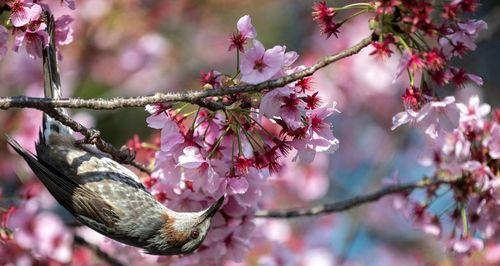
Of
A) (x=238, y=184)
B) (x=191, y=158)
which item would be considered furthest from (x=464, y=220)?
(x=191, y=158)

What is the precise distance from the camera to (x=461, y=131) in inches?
141

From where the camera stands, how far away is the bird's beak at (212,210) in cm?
330

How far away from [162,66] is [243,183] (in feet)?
19.3

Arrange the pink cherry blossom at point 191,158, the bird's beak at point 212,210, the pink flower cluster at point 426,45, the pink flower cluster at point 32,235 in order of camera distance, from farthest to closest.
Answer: the pink flower cluster at point 32,235
the bird's beak at point 212,210
the pink cherry blossom at point 191,158
the pink flower cluster at point 426,45

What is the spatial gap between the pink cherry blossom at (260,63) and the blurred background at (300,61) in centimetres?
266

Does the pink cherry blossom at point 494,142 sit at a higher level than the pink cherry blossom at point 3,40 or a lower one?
lower

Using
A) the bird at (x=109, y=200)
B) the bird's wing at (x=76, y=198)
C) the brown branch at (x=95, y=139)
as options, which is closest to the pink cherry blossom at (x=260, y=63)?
the brown branch at (x=95, y=139)

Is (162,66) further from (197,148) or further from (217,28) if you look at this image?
(197,148)

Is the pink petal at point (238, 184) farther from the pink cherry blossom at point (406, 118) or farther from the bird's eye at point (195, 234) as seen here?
the pink cherry blossom at point (406, 118)

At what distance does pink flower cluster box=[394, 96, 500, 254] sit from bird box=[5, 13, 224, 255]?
1235mm

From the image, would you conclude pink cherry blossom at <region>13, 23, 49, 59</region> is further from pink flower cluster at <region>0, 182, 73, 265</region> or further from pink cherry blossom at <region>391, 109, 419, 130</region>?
pink cherry blossom at <region>391, 109, 419, 130</region>

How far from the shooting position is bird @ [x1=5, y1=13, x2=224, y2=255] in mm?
3674

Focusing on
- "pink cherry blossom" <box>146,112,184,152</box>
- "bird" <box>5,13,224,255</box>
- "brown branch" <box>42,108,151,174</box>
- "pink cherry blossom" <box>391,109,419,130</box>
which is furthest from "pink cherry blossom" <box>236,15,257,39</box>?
"bird" <box>5,13,224,255</box>

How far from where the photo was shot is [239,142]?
294 cm
